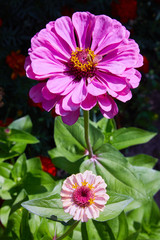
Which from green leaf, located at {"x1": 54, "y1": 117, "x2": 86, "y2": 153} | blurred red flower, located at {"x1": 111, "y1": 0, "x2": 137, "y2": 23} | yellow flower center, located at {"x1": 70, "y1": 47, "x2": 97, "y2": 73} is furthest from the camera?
blurred red flower, located at {"x1": 111, "y1": 0, "x2": 137, "y2": 23}

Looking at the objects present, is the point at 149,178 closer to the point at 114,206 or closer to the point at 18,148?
the point at 114,206

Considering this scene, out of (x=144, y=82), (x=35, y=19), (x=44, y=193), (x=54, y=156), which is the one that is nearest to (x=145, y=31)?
(x=144, y=82)

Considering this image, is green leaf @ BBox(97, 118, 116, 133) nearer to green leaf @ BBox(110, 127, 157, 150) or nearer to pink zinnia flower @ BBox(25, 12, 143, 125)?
green leaf @ BBox(110, 127, 157, 150)

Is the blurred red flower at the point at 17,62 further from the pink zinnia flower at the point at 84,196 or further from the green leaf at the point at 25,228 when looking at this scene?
the pink zinnia flower at the point at 84,196

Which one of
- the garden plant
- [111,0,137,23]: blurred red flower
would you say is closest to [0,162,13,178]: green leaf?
the garden plant

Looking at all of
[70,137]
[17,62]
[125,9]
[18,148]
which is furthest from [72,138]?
[125,9]

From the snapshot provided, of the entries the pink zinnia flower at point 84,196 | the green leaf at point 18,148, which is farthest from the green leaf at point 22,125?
the pink zinnia flower at point 84,196
